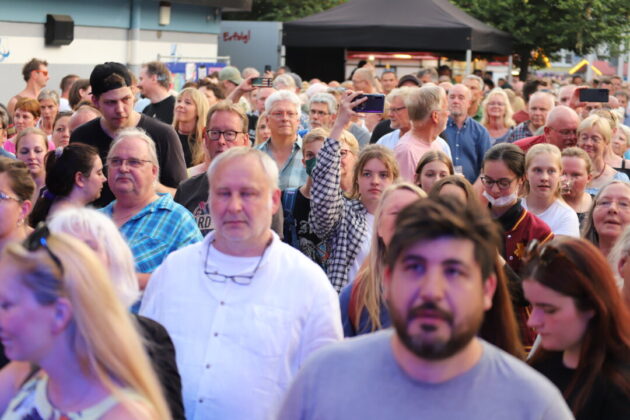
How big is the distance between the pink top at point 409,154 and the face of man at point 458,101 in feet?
6.93

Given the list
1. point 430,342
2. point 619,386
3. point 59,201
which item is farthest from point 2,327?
point 59,201

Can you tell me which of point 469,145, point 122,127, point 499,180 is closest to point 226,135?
point 122,127

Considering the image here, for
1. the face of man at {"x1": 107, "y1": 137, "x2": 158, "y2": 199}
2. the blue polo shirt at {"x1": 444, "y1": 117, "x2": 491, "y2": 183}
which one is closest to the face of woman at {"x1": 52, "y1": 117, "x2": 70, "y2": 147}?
the blue polo shirt at {"x1": 444, "y1": 117, "x2": 491, "y2": 183}

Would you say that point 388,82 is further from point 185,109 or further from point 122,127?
point 122,127

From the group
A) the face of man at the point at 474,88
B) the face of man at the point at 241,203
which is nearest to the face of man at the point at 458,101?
the face of man at the point at 474,88

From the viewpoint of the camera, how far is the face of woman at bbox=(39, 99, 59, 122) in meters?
11.4

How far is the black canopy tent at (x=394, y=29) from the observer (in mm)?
21141

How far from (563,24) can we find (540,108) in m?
16.5

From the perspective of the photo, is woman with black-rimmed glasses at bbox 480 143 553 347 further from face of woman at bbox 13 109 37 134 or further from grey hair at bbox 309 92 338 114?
face of woman at bbox 13 109 37 134

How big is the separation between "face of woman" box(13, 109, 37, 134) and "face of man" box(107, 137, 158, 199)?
4.96 m

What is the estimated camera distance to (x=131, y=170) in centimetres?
539

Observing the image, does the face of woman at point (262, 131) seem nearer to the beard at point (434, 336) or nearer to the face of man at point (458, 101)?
the face of man at point (458, 101)

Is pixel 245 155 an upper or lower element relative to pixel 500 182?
upper

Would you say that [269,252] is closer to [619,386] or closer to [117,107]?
[619,386]
